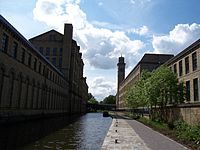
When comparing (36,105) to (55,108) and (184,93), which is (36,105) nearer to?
(55,108)

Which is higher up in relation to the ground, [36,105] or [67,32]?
[67,32]

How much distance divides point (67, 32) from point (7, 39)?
1915 inches

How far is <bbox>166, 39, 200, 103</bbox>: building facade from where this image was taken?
3209 centimetres

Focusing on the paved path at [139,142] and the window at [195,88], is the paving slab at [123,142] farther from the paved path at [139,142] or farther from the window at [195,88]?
the window at [195,88]

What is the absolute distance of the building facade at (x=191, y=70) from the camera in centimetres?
3209

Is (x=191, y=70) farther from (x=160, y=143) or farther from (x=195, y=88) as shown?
(x=160, y=143)

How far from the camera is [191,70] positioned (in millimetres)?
33938

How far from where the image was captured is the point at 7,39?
28.9 m

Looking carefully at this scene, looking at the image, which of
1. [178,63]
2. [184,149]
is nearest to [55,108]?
[178,63]

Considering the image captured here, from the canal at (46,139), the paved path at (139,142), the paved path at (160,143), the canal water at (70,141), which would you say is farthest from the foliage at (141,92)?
the paved path at (160,143)

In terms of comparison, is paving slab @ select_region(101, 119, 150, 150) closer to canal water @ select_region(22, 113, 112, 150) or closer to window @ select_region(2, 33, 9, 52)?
canal water @ select_region(22, 113, 112, 150)

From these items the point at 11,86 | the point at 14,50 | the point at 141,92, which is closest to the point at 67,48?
the point at 141,92

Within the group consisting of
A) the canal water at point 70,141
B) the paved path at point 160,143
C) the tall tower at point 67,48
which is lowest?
the canal water at point 70,141

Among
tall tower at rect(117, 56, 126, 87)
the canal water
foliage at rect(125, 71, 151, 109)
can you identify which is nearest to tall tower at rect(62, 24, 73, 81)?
foliage at rect(125, 71, 151, 109)
